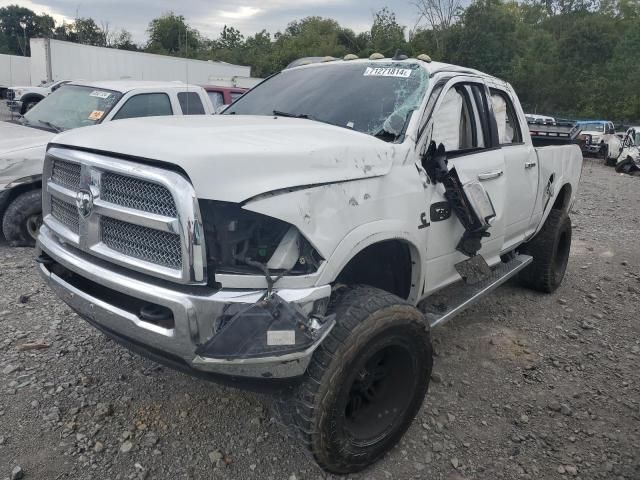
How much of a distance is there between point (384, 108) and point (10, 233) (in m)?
4.40

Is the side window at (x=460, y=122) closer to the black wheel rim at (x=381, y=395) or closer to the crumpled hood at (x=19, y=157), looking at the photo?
the black wheel rim at (x=381, y=395)

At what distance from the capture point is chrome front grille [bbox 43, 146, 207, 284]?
215cm

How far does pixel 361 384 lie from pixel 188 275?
42.3 inches

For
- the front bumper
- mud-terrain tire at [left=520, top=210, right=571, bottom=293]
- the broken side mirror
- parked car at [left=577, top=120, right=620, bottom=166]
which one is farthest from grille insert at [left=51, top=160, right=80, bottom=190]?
parked car at [left=577, top=120, right=620, bottom=166]

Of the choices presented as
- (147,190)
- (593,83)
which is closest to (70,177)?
(147,190)

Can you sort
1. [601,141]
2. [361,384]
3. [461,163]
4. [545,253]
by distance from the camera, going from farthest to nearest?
[601,141], [545,253], [461,163], [361,384]

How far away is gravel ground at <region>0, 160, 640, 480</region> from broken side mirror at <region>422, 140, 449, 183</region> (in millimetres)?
1420

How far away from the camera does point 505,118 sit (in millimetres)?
4395

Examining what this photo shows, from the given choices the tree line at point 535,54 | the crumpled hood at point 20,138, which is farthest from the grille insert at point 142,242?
the tree line at point 535,54

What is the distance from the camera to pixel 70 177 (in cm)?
277

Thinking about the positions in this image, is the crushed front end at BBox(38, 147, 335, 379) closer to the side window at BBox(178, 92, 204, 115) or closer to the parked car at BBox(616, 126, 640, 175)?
the side window at BBox(178, 92, 204, 115)

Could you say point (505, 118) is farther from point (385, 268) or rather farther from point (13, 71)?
point (13, 71)

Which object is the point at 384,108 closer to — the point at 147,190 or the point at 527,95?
the point at 147,190

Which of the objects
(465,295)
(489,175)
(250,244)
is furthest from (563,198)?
(250,244)
